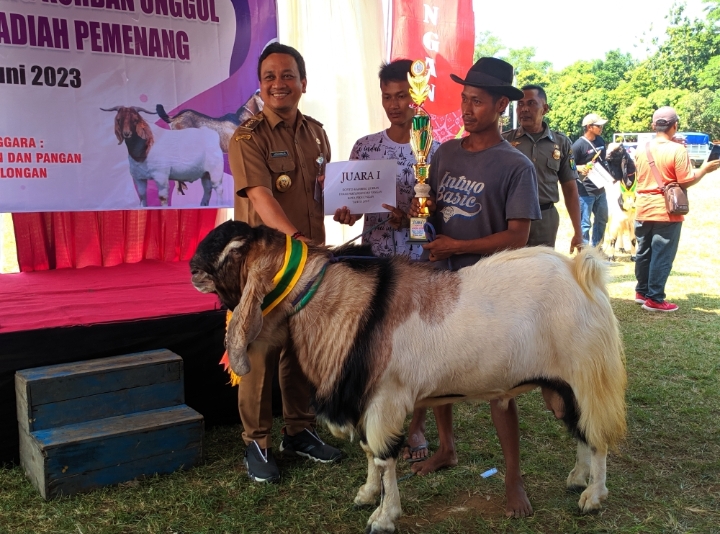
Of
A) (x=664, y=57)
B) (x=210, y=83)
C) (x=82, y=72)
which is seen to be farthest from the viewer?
(x=664, y=57)

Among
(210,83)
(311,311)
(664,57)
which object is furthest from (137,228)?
(664,57)

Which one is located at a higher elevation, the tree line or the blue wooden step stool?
the tree line

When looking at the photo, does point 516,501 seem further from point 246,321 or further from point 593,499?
point 246,321

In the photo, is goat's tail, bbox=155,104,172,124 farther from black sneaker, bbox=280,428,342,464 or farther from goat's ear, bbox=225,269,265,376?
goat's ear, bbox=225,269,265,376

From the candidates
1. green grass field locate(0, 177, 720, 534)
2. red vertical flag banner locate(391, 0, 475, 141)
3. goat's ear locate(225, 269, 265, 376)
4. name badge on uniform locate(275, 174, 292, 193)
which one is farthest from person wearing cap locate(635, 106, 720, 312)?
goat's ear locate(225, 269, 265, 376)

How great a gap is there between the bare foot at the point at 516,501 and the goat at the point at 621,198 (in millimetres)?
9141

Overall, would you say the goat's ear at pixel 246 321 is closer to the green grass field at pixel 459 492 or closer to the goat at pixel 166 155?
the green grass field at pixel 459 492

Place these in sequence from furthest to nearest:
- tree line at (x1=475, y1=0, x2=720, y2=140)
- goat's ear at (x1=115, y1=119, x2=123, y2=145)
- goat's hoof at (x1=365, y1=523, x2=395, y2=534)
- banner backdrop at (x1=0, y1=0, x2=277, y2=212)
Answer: tree line at (x1=475, y1=0, x2=720, y2=140), goat's ear at (x1=115, y1=119, x2=123, y2=145), banner backdrop at (x1=0, y1=0, x2=277, y2=212), goat's hoof at (x1=365, y1=523, x2=395, y2=534)

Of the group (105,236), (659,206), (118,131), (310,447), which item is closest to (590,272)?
(310,447)

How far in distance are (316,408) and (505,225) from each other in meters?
1.37

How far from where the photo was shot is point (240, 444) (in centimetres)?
412

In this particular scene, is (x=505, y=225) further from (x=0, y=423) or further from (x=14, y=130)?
(x=14, y=130)

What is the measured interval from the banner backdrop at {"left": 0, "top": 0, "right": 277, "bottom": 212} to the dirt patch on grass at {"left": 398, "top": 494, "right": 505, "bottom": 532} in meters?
3.30

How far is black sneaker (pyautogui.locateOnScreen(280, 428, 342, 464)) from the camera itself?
386 centimetres
